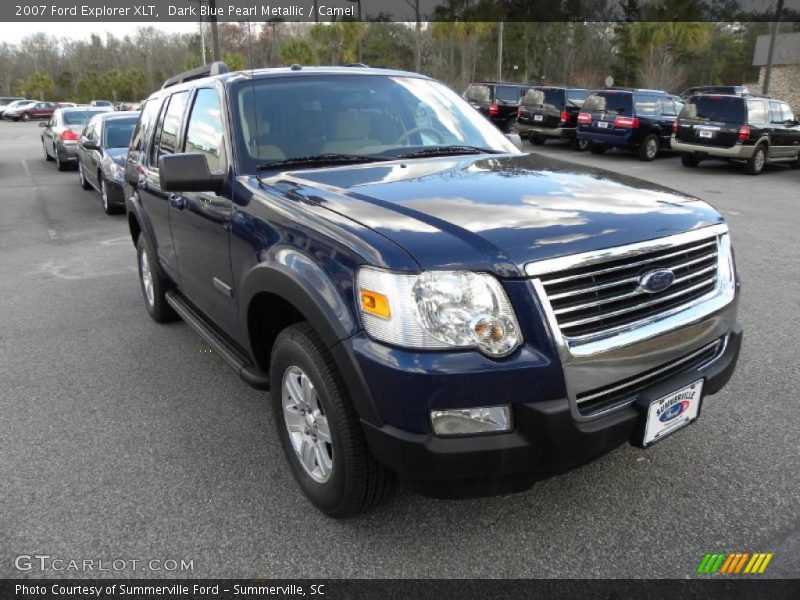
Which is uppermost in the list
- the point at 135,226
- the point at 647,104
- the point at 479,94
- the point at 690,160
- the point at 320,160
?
the point at 479,94

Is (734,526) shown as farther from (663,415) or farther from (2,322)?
(2,322)

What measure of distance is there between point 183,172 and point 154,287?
89.6 inches

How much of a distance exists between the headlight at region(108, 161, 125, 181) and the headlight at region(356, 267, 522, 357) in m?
8.85

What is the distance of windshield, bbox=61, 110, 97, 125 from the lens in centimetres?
1590

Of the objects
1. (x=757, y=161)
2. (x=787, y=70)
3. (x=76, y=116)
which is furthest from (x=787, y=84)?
(x=76, y=116)

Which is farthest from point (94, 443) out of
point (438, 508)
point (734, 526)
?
point (734, 526)

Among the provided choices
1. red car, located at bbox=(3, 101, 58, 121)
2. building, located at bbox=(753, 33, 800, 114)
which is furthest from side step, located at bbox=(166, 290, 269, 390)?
red car, located at bbox=(3, 101, 58, 121)

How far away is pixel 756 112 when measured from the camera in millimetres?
14914

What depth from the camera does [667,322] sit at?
251cm

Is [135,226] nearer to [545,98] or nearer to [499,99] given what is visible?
[545,98]

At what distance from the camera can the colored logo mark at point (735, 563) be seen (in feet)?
7.99

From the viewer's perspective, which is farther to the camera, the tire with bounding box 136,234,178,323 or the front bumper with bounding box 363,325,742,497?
the tire with bounding box 136,234,178,323

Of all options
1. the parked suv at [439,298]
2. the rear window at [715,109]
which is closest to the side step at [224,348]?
the parked suv at [439,298]

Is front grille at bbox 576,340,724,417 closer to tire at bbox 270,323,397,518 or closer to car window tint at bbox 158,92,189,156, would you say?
tire at bbox 270,323,397,518
